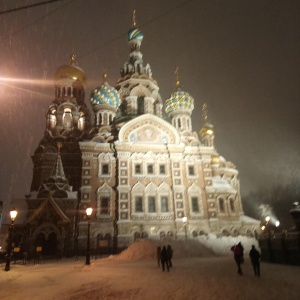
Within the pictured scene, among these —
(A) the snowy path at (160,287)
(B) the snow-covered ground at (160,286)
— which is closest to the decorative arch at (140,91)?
(B) the snow-covered ground at (160,286)

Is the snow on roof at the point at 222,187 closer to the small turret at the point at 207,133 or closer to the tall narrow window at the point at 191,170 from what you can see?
the tall narrow window at the point at 191,170

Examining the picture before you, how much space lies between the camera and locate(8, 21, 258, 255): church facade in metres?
23.2

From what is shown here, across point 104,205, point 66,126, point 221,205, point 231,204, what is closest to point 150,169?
point 104,205

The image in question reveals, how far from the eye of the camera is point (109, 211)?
2472cm

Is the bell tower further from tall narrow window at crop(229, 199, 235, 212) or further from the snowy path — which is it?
the snowy path

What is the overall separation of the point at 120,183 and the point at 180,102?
552 inches

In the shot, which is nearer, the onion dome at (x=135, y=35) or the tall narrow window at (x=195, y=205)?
the tall narrow window at (x=195, y=205)

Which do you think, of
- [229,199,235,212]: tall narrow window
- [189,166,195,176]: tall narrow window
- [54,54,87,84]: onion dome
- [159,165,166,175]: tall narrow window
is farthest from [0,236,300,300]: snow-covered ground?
[54,54,87,84]: onion dome

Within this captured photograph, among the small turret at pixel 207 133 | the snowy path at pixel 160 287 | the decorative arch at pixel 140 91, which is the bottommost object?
the snowy path at pixel 160 287

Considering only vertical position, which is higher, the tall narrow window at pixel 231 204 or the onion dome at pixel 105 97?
the onion dome at pixel 105 97

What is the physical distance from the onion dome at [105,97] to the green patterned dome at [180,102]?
666 cm

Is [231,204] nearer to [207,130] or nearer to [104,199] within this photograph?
[207,130]

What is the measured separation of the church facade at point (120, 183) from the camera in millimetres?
23172

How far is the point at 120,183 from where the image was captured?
83.8 feet
